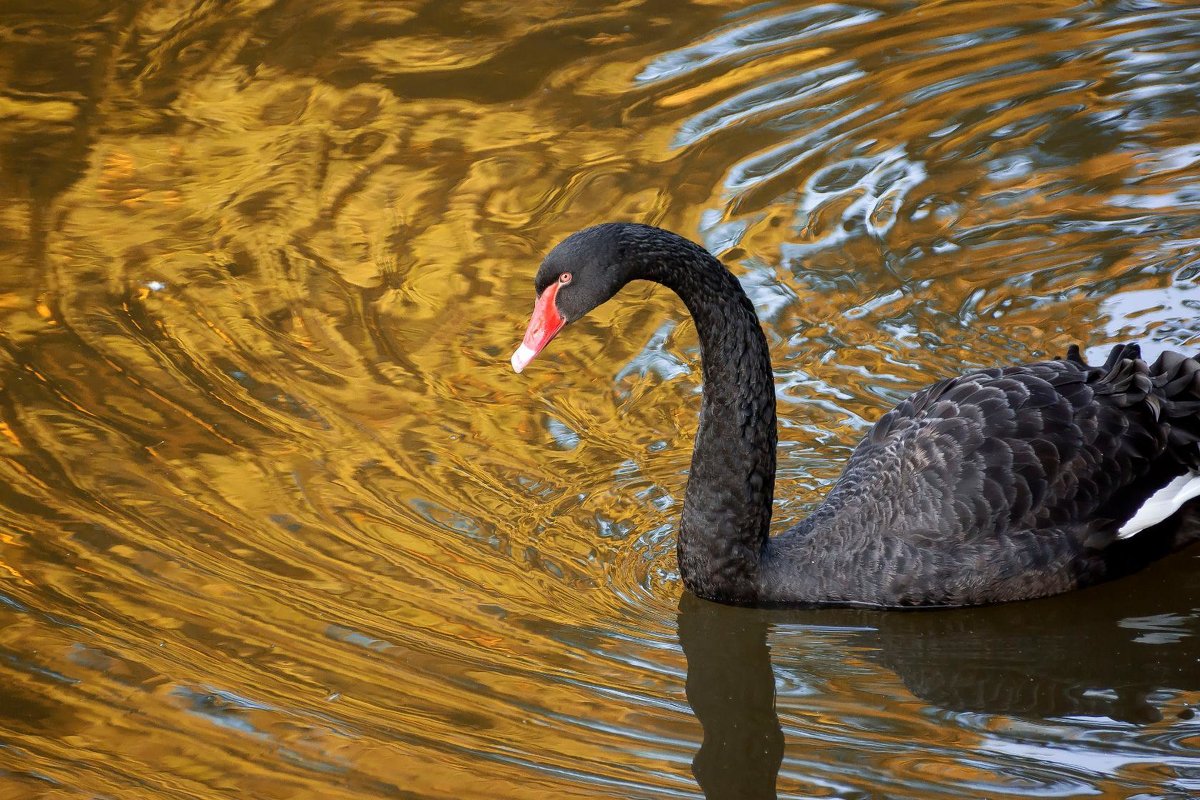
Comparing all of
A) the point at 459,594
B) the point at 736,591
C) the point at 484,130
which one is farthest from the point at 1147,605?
the point at 484,130

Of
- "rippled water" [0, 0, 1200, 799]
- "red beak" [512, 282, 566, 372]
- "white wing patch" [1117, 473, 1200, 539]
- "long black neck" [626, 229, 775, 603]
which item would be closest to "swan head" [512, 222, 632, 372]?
"red beak" [512, 282, 566, 372]

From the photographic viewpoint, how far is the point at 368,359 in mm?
6043

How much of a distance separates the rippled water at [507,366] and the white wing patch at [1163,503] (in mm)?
213

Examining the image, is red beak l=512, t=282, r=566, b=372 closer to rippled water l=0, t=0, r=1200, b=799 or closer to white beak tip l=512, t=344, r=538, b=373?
white beak tip l=512, t=344, r=538, b=373

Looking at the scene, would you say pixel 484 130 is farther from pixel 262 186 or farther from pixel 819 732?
pixel 819 732

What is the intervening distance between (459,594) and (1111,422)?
7.02 feet

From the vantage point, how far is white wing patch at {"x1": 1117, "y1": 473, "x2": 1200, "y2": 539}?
16.3ft

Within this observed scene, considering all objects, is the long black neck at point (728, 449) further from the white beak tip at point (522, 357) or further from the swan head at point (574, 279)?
the white beak tip at point (522, 357)

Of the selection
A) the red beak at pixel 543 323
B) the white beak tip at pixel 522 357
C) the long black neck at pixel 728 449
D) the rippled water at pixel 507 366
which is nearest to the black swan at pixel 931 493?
the long black neck at pixel 728 449

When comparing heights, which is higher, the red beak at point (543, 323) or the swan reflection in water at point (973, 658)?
the red beak at point (543, 323)

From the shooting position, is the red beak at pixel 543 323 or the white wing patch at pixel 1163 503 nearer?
the red beak at pixel 543 323

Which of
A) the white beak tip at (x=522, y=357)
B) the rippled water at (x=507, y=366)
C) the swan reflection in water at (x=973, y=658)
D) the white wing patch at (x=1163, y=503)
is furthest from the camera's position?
the white wing patch at (x=1163, y=503)

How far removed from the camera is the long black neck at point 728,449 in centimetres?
475

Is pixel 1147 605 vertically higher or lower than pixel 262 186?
lower
